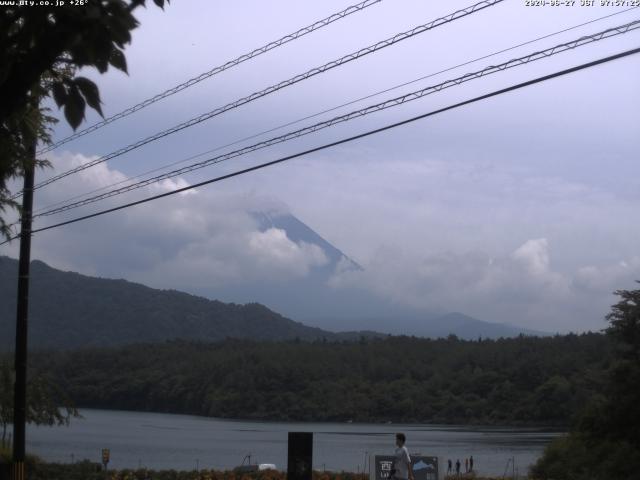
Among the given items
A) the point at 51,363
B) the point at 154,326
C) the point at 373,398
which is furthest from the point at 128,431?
the point at 154,326

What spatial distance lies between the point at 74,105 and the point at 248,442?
66.5 m

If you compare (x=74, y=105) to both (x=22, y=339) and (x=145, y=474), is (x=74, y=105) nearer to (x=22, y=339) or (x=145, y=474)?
(x=22, y=339)

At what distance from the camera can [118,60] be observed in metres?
5.16

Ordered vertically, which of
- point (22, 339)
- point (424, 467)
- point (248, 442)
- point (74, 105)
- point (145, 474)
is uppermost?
point (74, 105)

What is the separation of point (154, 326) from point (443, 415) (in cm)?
11281

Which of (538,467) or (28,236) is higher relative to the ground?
(28,236)

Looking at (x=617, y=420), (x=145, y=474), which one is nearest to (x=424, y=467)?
(x=145, y=474)

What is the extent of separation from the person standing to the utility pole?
339 inches

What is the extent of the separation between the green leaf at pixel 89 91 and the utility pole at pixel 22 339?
15423 mm

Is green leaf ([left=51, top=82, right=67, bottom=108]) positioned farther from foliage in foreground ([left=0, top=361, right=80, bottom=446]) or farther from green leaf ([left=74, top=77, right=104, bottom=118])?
foliage in foreground ([left=0, top=361, right=80, bottom=446])

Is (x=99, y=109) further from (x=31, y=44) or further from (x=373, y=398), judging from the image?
(x=373, y=398)

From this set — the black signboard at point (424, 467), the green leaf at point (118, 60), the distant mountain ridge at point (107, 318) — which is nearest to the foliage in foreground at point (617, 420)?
the black signboard at point (424, 467)

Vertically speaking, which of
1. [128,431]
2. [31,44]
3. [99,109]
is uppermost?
[31,44]

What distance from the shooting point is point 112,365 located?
90938mm
